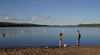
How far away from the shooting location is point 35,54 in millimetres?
9805

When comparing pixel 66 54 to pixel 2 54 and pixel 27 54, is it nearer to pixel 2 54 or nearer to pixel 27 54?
pixel 27 54

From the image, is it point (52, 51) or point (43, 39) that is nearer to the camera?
point (52, 51)

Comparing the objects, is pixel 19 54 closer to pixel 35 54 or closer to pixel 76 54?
pixel 35 54

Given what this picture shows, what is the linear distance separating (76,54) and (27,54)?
4177mm

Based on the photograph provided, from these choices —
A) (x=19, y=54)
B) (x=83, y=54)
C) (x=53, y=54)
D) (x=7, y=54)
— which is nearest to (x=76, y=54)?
(x=83, y=54)

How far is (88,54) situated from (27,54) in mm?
5218

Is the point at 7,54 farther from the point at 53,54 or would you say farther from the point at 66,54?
the point at 66,54

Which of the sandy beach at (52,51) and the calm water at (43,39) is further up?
the sandy beach at (52,51)

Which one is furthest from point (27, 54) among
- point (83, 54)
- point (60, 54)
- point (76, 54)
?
point (83, 54)

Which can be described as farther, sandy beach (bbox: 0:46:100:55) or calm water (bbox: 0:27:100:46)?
calm water (bbox: 0:27:100:46)

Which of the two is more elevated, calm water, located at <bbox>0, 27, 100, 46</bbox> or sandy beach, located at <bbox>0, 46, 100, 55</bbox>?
sandy beach, located at <bbox>0, 46, 100, 55</bbox>

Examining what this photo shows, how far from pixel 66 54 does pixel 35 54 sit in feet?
8.66

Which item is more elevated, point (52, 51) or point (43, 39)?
point (52, 51)

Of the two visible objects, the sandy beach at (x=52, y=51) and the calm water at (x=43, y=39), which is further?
the calm water at (x=43, y=39)
